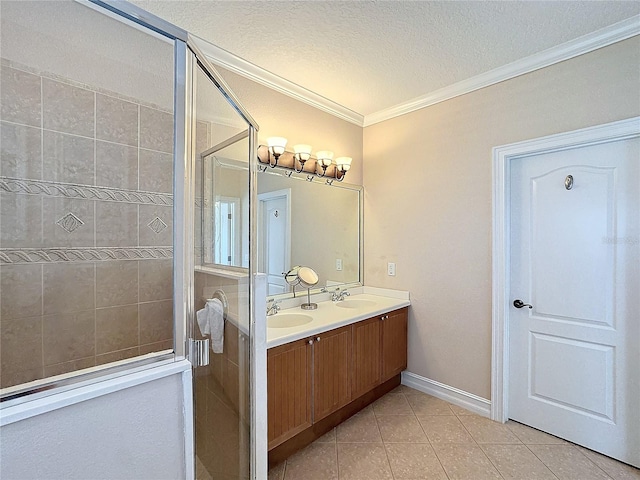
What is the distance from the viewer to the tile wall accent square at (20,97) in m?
1.35

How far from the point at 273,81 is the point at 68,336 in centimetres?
207

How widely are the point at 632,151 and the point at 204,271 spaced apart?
7.85 feet

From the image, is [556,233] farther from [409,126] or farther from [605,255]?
[409,126]

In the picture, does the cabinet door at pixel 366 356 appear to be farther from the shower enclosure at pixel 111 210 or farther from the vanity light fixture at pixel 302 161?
the vanity light fixture at pixel 302 161

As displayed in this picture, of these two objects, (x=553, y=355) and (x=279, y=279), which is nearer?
(x=553, y=355)

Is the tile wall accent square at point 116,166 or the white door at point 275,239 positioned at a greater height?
the tile wall accent square at point 116,166

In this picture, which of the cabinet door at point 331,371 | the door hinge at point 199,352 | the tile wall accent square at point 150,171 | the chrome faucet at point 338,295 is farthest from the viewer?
the chrome faucet at point 338,295

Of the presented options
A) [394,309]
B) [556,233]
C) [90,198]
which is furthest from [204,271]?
[556,233]

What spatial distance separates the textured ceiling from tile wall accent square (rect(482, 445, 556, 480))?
2505 millimetres

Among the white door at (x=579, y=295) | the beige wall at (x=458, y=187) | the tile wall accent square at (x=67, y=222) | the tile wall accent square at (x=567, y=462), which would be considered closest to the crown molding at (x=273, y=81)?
the beige wall at (x=458, y=187)

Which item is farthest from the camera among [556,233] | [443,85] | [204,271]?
[443,85]

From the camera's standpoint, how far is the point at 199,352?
1.18 metres

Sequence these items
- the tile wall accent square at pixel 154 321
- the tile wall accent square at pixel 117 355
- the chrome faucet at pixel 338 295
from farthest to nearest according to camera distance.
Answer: the chrome faucet at pixel 338 295 < the tile wall accent square at pixel 117 355 < the tile wall accent square at pixel 154 321

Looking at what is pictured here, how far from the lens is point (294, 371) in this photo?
1838 millimetres
